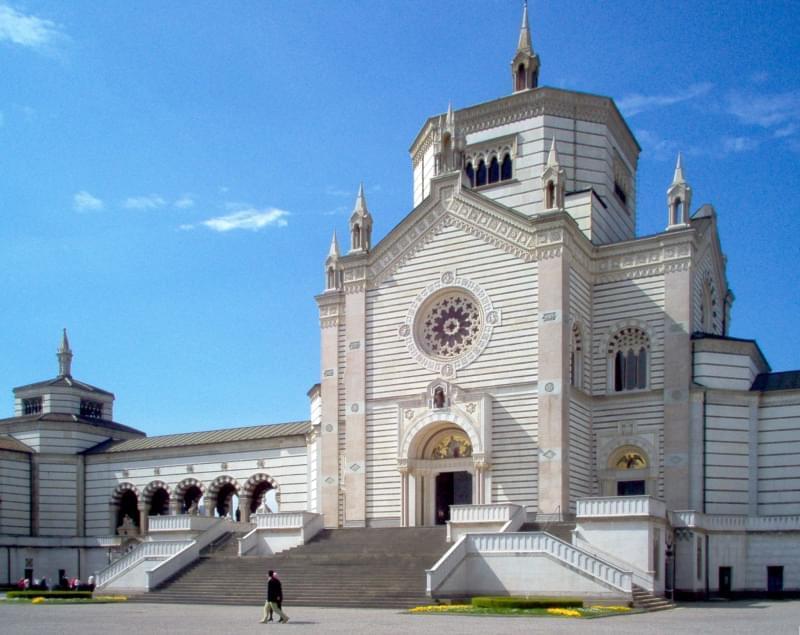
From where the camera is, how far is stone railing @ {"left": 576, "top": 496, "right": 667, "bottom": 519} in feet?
123

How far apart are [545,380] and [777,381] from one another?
10657 millimetres

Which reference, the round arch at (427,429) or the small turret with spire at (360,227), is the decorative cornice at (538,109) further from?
the round arch at (427,429)

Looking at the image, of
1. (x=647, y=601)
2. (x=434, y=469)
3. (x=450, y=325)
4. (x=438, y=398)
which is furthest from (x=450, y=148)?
(x=647, y=601)

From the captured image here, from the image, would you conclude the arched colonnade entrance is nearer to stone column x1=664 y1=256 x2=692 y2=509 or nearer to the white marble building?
the white marble building

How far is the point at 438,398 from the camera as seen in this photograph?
47.8 metres

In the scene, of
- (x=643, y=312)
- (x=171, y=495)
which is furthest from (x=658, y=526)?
(x=171, y=495)

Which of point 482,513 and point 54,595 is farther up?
point 482,513

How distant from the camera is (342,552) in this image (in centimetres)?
4244

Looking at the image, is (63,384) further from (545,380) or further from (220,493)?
(545,380)

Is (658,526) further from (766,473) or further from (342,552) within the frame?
(342,552)

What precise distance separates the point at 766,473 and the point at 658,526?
358 inches

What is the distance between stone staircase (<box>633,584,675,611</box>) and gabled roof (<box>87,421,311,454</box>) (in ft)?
85.7

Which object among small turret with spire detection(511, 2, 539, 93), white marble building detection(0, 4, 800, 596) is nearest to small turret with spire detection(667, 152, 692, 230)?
white marble building detection(0, 4, 800, 596)

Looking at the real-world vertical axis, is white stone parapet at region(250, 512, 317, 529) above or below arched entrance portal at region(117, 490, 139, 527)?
above
